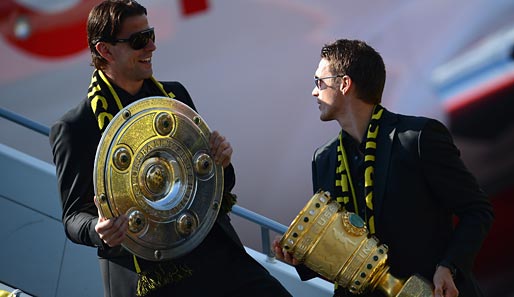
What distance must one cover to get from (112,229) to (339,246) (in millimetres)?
595

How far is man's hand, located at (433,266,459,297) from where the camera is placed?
314 centimetres

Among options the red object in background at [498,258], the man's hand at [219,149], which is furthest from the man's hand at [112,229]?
the red object in background at [498,258]

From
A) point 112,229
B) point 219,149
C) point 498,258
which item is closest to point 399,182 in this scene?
point 219,149

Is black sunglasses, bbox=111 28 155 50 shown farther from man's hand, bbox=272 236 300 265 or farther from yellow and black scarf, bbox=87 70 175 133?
man's hand, bbox=272 236 300 265

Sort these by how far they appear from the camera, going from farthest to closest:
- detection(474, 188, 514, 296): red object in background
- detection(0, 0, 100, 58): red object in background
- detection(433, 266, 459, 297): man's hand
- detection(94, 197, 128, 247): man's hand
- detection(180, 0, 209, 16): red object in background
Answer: detection(474, 188, 514, 296): red object in background
detection(180, 0, 209, 16): red object in background
detection(0, 0, 100, 58): red object in background
detection(433, 266, 459, 297): man's hand
detection(94, 197, 128, 247): man's hand

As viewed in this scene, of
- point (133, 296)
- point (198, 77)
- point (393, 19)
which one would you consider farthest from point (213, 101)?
point (133, 296)

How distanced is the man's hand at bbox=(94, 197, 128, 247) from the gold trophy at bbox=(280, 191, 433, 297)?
438 millimetres

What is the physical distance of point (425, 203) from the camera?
3244 millimetres

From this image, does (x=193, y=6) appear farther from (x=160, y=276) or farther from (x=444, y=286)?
(x=444, y=286)

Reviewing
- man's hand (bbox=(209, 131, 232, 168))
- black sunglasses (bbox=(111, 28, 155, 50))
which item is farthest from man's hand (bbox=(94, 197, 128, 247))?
black sunglasses (bbox=(111, 28, 155, 50))

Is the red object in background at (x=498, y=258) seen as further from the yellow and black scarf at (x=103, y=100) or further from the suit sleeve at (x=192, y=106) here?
the yellow and black scarf at (x=103, y=100)

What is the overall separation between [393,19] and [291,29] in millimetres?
523

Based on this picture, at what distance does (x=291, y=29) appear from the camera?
570 centimetres

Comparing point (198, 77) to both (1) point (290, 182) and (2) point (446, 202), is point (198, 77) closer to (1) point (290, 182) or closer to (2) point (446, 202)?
(1) point (290, 182)
